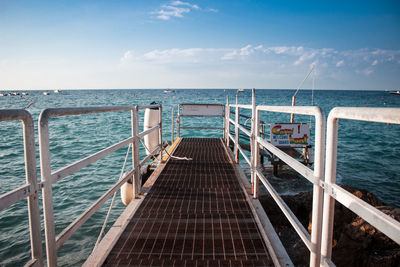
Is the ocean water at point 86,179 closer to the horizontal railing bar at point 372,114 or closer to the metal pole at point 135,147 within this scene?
the metal pole at point 135,147

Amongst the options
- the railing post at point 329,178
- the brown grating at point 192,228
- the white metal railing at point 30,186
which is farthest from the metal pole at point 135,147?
the railing post at point 329,178

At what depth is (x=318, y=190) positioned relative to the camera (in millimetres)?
1645

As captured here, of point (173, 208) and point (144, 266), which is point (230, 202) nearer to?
point (173, 208)

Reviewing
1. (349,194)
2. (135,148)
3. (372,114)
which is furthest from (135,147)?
(372,114)

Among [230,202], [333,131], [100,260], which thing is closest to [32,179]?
[100,260]

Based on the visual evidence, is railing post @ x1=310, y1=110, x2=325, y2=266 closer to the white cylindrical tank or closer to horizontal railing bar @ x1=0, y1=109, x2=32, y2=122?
horizontal railing bar @ x1=0, y1=109, x2=32, y2=122

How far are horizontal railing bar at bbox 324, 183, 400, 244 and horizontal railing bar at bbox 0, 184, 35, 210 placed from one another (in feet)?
5.45

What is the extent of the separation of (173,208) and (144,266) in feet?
3.97

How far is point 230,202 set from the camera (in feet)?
11.7

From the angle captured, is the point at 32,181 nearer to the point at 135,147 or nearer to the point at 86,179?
the point at 135,147

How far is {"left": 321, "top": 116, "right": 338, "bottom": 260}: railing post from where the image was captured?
145 centimetres

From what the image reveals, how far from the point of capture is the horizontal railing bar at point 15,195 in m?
1.21

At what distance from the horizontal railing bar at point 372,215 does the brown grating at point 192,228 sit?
46.9 inches

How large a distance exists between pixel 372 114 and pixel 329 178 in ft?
1.68
